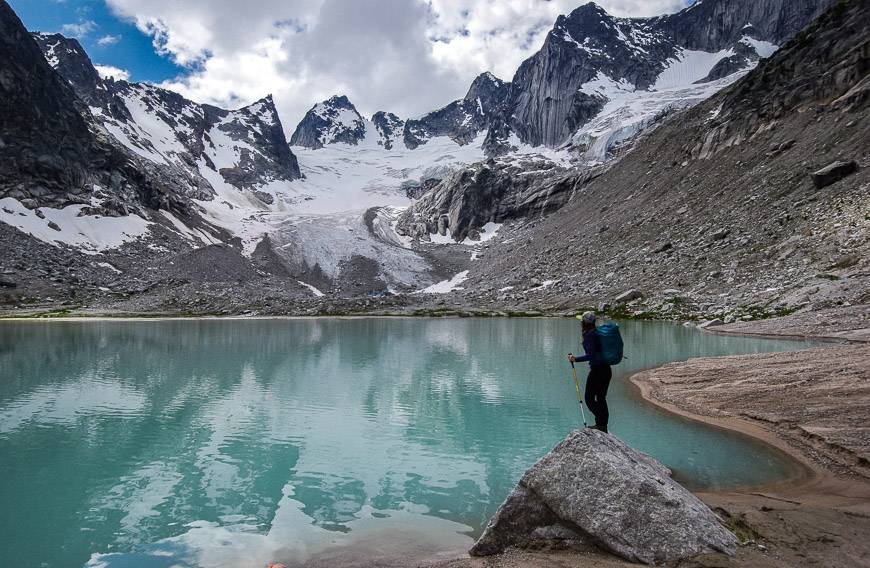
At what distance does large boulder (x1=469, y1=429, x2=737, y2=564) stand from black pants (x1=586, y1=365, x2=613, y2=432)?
1.88 meters

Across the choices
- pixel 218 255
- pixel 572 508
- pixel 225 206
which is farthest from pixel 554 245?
pixel 225 206

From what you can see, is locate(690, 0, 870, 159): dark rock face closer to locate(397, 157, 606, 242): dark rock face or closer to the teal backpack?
locate(397, 157, 606, 242): dark rock face

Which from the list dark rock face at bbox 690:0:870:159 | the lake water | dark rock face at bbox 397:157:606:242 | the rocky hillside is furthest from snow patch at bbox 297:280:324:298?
the lake water

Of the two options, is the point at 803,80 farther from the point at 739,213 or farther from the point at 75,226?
the point at 75,226

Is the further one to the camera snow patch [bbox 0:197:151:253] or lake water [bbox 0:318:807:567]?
snow patch [bbox 0:197:151:253]

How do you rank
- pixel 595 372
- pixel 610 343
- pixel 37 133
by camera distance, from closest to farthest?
pixel 610 343 → pixel 595 372 → pixel 37 133

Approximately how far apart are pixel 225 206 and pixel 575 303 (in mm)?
141916

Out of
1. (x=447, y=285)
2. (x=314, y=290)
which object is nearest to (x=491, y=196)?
(x=447, y=285)

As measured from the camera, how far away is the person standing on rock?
413 inches

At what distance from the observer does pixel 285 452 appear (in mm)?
14617

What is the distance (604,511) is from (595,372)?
11.3ft

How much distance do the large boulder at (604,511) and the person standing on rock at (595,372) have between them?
1.93m

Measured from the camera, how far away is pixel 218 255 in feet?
385

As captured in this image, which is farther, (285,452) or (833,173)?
(833,173)
